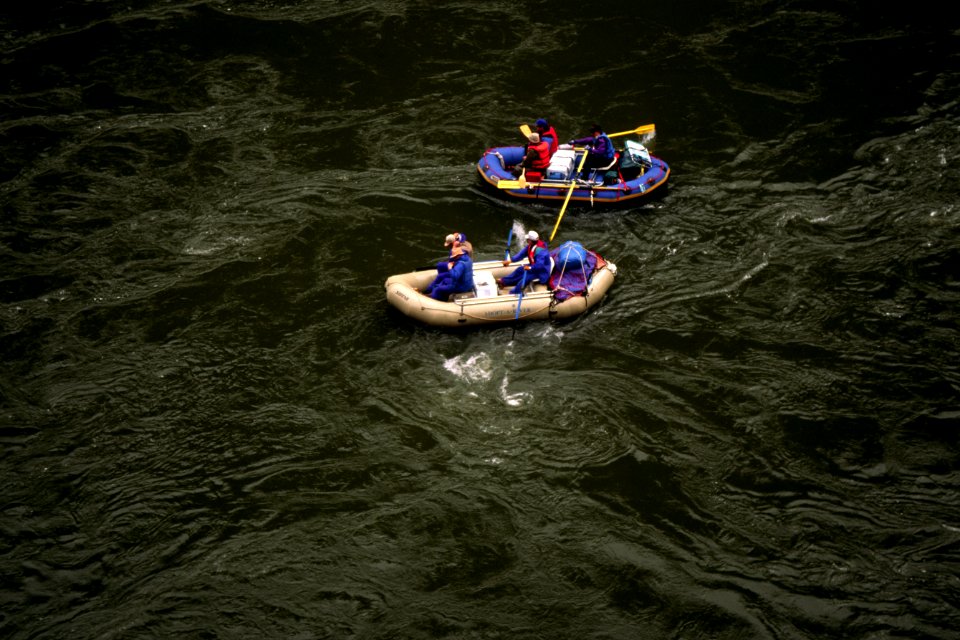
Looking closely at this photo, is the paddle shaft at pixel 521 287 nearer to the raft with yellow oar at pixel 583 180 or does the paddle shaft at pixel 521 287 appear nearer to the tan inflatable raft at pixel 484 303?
the tan inflatable raft at pixel 484 303

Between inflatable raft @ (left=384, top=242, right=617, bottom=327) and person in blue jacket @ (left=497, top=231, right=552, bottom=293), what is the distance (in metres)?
0.10

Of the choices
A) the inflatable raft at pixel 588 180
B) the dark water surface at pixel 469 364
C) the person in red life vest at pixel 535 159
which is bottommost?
the dark water surface at pixel 469 364

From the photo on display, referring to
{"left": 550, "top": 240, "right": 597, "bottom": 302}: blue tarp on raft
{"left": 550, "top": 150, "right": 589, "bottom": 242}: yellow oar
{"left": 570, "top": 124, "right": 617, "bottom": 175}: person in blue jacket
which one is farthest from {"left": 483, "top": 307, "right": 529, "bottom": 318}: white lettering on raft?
{"left": 570, "top": 124, "right": 617, "bottom": 175}: person in blue jacket

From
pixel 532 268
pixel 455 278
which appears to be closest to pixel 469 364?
pixel 455 278

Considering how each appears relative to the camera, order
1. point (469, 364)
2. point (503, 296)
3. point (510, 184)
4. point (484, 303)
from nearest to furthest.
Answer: point (469, 364), point (484, 303), point (503, 296), point (510, 184)

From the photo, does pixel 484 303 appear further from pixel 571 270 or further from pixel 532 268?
pixel 571 270

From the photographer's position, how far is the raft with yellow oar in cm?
1234

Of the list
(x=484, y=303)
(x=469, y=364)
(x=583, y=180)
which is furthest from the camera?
(x=583, y=180)

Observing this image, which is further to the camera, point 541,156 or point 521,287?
point 541,156

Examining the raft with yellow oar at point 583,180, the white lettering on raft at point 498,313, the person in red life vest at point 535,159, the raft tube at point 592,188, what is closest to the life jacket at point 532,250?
the white lettering on raft at point 498,313

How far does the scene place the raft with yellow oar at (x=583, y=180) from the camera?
40.5ft

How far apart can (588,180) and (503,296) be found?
3.19 metres

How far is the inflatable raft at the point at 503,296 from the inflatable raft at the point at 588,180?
161 cm

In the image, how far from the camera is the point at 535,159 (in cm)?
1256
